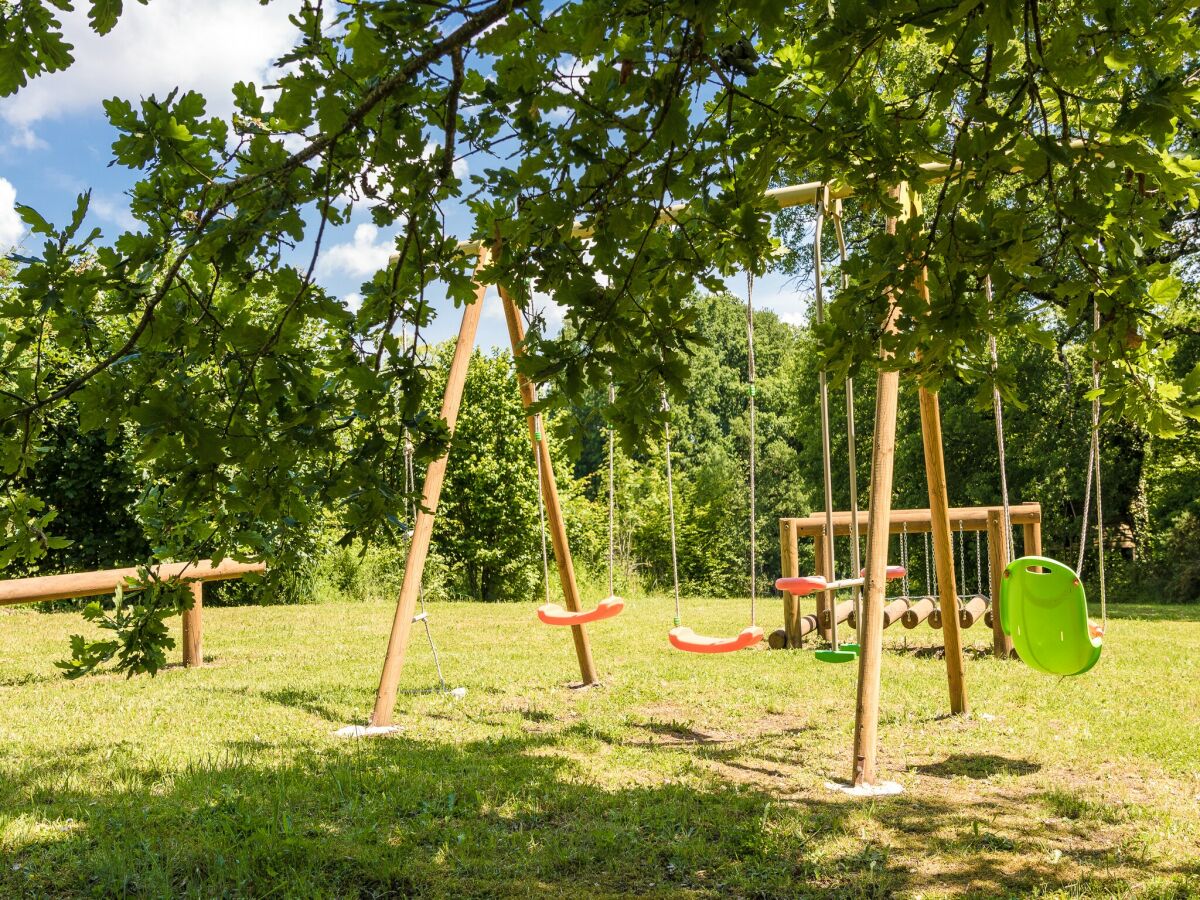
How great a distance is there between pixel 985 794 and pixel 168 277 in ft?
14.4

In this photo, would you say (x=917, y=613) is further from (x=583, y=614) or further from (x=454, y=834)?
(x=454, y=834)

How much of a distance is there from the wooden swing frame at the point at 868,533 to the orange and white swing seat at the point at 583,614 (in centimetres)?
23

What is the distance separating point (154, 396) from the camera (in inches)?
89.4

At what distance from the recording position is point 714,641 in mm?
5785

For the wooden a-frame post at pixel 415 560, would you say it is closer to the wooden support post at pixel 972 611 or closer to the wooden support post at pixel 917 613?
the wooden support post at pixel 917 613

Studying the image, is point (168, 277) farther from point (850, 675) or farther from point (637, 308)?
point (850, 675)

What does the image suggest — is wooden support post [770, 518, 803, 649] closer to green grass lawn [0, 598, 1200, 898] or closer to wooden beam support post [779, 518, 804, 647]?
wooden beam support post [779, 518, 804, 647]

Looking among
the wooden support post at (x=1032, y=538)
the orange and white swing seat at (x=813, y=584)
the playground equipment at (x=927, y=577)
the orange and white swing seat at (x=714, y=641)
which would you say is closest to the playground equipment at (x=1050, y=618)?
the orange and white swing seat at (x=813, y=584)

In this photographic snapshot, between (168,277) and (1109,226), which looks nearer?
(168,277)

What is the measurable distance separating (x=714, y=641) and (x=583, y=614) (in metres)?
1.23

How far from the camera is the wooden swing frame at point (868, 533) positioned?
486 centimetres

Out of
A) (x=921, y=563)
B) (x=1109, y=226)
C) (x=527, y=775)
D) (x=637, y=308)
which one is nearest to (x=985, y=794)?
(x=527, y=775)

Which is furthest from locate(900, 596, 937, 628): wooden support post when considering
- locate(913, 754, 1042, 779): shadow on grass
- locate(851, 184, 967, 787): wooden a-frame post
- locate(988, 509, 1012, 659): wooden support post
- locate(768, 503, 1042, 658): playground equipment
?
locate(851, 184, 967, 787): wooden a-frame post

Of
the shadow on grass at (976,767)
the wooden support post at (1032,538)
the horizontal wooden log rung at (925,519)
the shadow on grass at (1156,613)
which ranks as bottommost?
the shadow on grass at (976,767)
